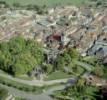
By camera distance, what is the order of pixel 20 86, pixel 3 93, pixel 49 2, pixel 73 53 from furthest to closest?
1. pixel 49 2
2. pixel 73 53
3. pixel 20 86
4. pixel 3 93

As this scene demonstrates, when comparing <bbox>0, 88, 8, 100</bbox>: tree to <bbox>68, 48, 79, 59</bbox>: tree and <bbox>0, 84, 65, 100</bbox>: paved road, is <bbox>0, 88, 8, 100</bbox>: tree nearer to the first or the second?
<bbox>0, 84, 65, 100</bbox>: paved road

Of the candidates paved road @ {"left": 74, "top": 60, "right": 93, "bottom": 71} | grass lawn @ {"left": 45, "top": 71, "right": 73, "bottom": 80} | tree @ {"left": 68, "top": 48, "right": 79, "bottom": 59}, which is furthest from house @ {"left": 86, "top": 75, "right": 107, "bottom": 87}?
tree @ {"left": 68, "top": 48, "right": 79, "bottom": 59}

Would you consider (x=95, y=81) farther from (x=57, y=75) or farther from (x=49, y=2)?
(x=49, y=2)

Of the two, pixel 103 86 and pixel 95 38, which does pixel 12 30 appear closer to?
pixel 95 38

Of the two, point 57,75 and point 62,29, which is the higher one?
point 62,29

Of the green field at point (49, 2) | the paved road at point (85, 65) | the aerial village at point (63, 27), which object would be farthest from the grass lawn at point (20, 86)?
the green field at point (49, 2)

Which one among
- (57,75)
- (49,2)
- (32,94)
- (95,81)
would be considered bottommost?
(32,94)

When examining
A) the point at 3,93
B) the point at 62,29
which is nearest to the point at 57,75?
the point at 3,93

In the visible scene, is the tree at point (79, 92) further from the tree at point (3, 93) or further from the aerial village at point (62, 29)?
the tree at point (3, 93)

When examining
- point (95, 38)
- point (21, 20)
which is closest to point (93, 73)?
point (95, 38)

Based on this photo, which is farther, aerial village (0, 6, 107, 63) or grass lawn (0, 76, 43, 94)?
aerial village (0, 6, 107, 63)
